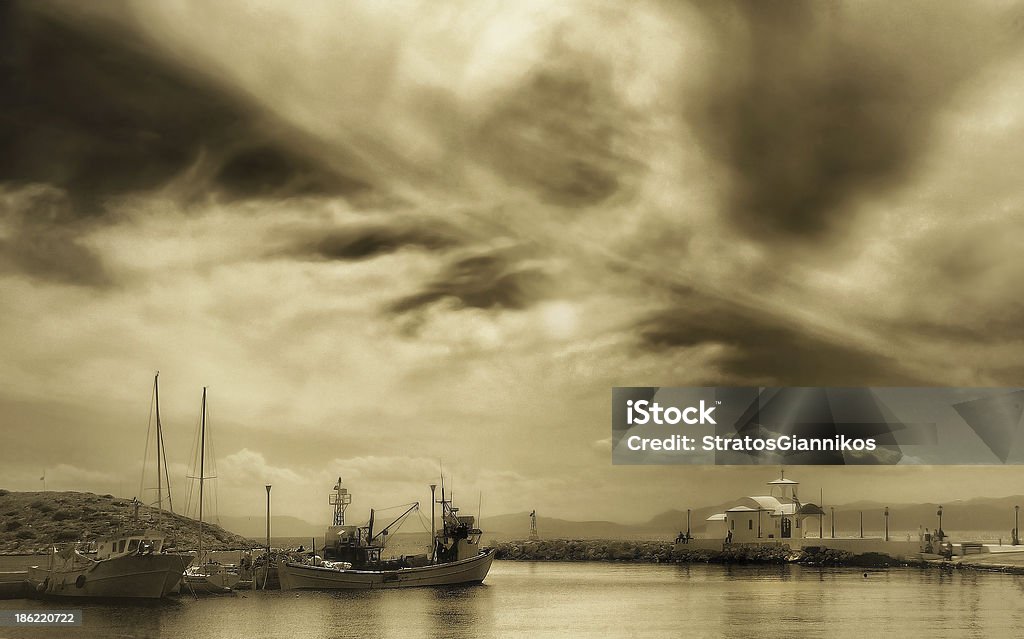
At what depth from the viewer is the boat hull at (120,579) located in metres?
63.9

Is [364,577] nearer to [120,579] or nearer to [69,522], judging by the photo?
[120,579]

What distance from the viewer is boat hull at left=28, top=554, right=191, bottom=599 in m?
63.9

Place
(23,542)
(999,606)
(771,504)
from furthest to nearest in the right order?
1. (771,504)
2. (23,542)
3. (999,606)

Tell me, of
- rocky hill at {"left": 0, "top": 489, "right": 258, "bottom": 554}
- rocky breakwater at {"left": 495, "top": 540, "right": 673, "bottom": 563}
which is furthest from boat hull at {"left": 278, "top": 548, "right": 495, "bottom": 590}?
rocky breakwater at {"left": 495, "top": 540, "right": 673, "bottom": 563}

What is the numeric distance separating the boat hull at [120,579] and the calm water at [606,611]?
6.32 ft

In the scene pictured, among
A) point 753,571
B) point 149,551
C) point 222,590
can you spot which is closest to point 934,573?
point 753,571

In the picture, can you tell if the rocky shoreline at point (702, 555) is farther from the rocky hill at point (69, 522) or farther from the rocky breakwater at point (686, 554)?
the rocky hill at point (69, 522)

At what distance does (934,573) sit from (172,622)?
78151 millimetres

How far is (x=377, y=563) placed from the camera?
284ft

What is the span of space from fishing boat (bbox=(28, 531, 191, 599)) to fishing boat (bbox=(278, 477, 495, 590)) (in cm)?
1525

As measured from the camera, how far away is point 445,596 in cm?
7631

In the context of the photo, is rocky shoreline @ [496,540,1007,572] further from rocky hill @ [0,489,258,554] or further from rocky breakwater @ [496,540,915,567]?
rocky hill @ [0,489,258,554]

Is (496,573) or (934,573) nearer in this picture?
(934,573)

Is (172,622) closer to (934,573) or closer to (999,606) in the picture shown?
(999,606)
